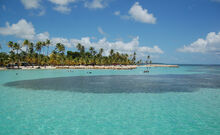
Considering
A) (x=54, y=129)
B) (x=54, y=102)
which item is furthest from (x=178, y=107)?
(x=54, y=102)

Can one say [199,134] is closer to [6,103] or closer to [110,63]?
[6,103]

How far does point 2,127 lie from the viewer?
35.7 feet

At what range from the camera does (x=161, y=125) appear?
1148cm

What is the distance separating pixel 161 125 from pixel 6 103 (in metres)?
15.4

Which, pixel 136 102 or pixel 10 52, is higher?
pixel 10 52

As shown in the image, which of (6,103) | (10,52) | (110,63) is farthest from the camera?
(110,63)

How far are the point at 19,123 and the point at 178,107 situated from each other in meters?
13.8

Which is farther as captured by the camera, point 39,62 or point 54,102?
point 39,62

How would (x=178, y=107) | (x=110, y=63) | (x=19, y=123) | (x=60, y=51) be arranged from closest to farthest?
(x=19, y=123) < (x=178, y=107) < (x=60, y=51) < (x=110, y=63)

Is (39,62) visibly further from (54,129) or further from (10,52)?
(54,129)

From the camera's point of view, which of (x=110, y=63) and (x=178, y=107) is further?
(x=110, y=63)

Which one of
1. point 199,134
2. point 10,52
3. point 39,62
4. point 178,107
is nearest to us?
point 199,134

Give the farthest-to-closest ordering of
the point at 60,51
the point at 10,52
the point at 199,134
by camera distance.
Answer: the point at 60,51 < the point at 10,52 < the point at 199,134

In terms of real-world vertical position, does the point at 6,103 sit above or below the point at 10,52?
below
